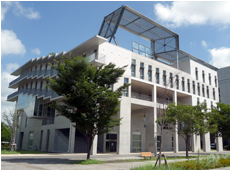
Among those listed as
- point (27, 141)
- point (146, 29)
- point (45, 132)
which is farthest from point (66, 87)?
point (27, 141)

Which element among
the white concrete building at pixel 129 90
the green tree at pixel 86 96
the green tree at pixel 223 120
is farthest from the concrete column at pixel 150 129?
the green tree at pixel 86 96

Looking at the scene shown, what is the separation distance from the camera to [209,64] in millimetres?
52094

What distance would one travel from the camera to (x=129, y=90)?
104 feet

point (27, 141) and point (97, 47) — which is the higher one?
point (97, 47)

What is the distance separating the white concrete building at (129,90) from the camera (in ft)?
99.3

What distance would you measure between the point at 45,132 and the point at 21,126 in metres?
10.7

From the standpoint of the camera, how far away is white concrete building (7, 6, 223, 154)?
3027 centimetres

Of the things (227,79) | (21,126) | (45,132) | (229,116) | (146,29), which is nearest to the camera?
(227,79)

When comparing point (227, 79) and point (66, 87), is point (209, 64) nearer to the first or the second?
point (227, 79)

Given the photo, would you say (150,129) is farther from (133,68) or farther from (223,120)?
(223,120)

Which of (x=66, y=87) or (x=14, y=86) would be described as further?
(x=14, y=86)

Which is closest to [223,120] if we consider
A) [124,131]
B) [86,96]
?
[124,131]

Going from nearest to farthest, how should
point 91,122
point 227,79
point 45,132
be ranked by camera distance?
1. point 91,122
2. point 227,79
3. point 45,132

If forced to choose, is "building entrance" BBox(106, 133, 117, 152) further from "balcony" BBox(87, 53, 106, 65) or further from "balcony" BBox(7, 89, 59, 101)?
"balcony" BBox(87, 53, 106, 65)
